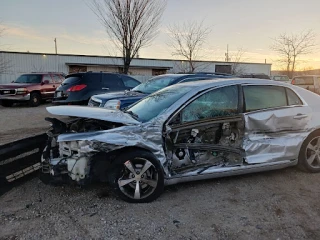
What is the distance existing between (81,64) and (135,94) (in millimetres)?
25044

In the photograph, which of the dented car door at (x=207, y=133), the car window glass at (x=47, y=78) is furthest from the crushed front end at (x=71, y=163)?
the car window glass at (x=47, y=78)

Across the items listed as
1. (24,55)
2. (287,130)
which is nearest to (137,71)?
(24,55)

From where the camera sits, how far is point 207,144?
12.9 feet

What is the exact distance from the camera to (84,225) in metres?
3.04

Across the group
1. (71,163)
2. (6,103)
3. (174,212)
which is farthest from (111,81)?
(6,103)

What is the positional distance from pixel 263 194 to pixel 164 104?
1.81m

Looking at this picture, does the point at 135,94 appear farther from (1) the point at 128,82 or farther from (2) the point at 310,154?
(2) the point at 310,154

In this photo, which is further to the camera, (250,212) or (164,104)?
(164,104)

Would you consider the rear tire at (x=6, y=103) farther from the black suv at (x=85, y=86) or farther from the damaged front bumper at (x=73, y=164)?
the damaged front bumper at (x=73, y=164)

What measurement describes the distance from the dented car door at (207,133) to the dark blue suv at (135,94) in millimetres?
2988

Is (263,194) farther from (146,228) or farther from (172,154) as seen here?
(146,228)

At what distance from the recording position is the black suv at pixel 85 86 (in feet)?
29.7

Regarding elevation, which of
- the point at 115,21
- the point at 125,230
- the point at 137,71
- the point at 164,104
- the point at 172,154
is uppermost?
the point at 115,21

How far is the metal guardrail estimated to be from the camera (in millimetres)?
3752
